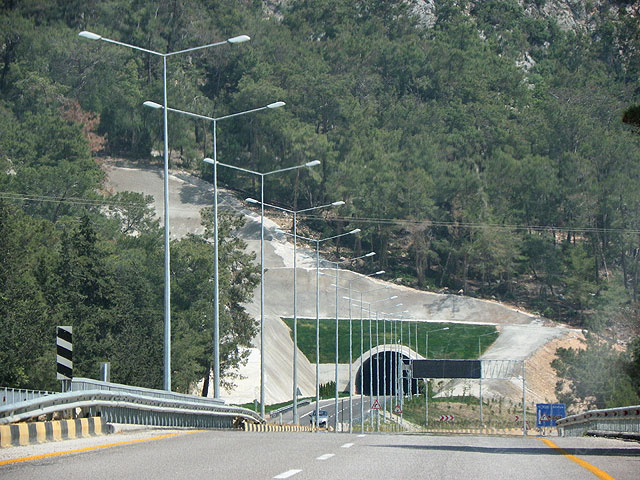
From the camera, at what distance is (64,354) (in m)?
21.2

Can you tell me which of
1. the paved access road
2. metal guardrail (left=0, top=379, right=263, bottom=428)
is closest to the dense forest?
metal guardrail (left=0, top=379, right=263, bottom=428)

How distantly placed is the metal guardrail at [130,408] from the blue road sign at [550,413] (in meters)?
46.2

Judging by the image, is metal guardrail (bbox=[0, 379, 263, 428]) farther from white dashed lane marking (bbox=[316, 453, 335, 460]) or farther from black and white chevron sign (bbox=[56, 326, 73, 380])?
white dashed lane marking (bbox=[316, 453, 335, 460])

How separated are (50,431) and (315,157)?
355ft

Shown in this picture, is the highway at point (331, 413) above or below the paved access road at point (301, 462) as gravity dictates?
below

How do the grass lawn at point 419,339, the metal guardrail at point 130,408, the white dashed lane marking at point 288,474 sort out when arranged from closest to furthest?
1. the white dashed lane marking at point 288,474
2. the metal guardrail at point 130,408
3. the grass lawn at point 419,339

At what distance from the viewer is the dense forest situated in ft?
248

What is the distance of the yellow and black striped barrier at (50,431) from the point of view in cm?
1588

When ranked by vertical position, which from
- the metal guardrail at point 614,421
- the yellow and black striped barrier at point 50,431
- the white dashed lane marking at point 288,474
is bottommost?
the metal guardrail at point 614,421

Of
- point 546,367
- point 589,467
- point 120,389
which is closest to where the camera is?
point 589,467

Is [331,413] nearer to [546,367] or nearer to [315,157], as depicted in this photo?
[546,367]

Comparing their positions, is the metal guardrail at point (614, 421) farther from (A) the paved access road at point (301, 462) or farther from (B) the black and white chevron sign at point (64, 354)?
(B) the black and white chevron sign at point (64, 354)

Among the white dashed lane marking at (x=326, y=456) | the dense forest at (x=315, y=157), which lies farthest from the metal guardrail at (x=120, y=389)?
the dense forest at (x=315, y=157)

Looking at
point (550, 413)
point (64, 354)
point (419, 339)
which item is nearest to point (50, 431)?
point (64, 354)
